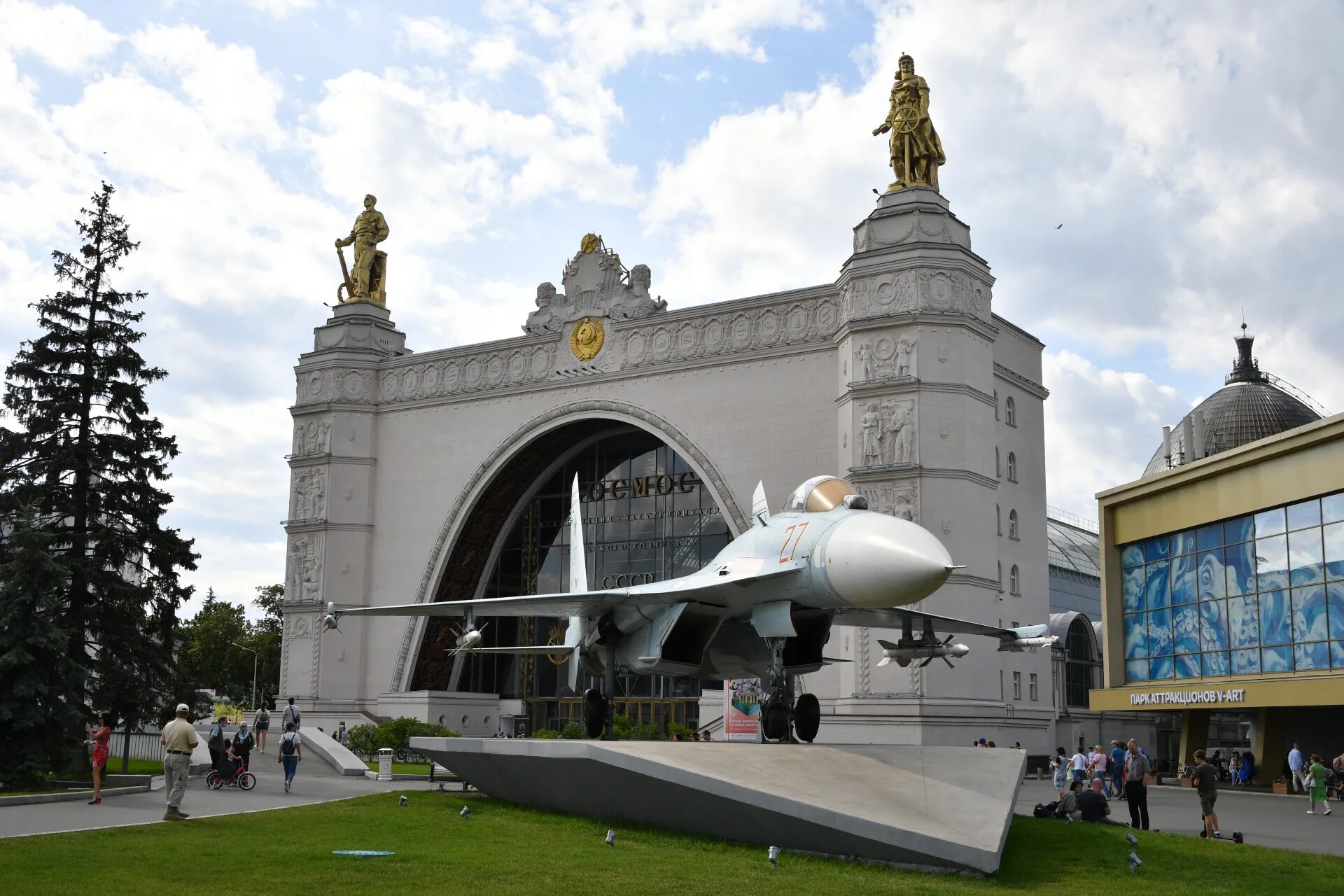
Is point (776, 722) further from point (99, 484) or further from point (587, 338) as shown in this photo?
point (587, 338)

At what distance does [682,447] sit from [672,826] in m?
25.4

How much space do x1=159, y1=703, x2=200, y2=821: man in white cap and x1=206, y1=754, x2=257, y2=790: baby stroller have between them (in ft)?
21.3

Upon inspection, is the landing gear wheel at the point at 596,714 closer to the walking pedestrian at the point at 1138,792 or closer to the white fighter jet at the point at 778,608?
the white fighter jet at the point at 778,608

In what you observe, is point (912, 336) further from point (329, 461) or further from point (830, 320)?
point (329, 461)

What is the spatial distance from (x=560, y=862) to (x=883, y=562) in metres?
5.50

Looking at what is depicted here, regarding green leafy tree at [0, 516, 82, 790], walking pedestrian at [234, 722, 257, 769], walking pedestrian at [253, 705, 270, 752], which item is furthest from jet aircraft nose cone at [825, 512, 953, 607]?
walking pedestrian at [253, 705, 270, 752]

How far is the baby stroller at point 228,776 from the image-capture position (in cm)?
2300

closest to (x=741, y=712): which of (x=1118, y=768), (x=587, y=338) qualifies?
(x=1118, y=768)

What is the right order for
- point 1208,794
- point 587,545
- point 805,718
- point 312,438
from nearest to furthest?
point 1208,794, point 805,718, point 587,545, point 312,438

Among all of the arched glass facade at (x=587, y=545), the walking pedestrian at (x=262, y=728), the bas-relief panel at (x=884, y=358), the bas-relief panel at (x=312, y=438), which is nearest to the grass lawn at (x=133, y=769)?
the walking pedestrian at (x=262, y=728)

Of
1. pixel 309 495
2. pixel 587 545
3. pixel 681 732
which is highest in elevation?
pixel 309 495

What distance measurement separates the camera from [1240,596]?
32.5 metres

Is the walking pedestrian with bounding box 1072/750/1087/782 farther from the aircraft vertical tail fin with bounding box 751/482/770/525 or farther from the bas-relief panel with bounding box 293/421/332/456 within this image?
the bas-relief panel with bounding box 293/421/332/456

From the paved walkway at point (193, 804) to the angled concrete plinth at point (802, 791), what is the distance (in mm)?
4814
